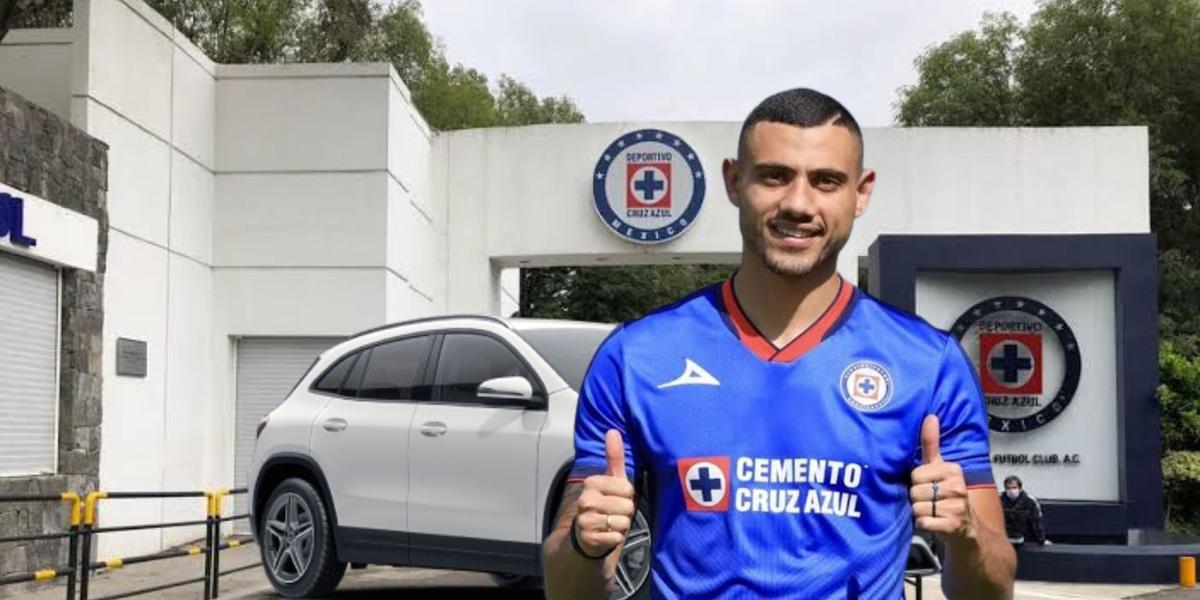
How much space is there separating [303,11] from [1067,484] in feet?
105

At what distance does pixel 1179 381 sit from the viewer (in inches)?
858

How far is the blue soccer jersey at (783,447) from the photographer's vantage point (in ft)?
9.85

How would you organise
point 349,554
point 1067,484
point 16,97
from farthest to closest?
point 1067,484 < point 16,97 < point 349,554

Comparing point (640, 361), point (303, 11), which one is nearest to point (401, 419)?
point (640, 361)

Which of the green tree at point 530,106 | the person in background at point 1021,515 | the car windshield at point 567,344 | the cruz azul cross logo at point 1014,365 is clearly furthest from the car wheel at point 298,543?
the green tree at point 530,106

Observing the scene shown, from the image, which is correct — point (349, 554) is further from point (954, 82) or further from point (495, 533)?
point (954, 82)

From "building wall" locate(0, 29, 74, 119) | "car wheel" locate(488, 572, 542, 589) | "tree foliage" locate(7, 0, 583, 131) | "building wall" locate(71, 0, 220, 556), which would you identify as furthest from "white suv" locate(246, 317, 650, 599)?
"tree foliage" locate(7, 0, 583, 131)

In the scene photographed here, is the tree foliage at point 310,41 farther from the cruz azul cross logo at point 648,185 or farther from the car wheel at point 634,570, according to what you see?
the car wheel at point 634,570

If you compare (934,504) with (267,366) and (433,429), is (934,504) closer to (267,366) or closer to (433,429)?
(433,429)

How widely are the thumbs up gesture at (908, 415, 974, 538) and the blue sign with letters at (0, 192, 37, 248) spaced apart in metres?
13.0

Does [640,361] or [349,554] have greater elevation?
[640,361]

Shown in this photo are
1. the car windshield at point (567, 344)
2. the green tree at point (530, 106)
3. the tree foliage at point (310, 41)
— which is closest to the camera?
the car windshield at point (567, 344)

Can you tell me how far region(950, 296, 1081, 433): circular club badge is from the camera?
56.5 feet

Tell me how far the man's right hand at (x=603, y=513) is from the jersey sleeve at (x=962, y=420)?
589mm
